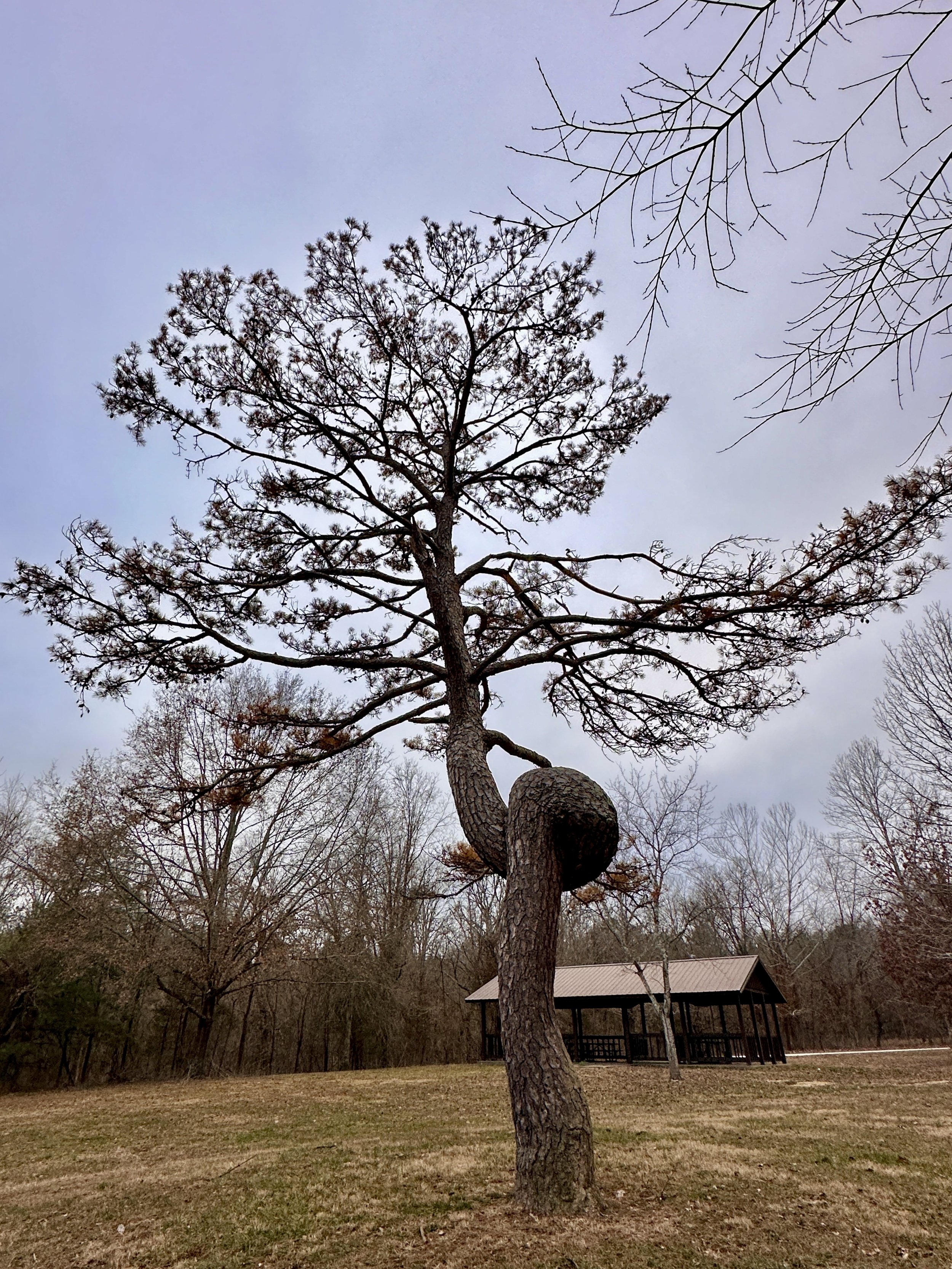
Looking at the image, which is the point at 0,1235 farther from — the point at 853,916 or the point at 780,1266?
the point at 853,916

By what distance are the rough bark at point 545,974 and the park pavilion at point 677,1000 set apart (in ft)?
49.3

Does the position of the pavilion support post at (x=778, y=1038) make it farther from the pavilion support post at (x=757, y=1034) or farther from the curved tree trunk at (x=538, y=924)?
the curved tree trunk at (x=538, y=924)

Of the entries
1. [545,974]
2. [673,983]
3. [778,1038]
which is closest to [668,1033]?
[673,983]

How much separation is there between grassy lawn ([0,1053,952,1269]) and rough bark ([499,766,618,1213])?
0.24m

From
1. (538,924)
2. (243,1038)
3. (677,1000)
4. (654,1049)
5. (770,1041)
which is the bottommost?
(654,1049)

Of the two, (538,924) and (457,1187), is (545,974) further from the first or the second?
(457,1187)

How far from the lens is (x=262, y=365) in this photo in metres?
5.57

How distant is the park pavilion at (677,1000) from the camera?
18938mm

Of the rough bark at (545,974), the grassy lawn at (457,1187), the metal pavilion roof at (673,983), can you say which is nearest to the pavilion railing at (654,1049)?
the metal pavilion roof at (673,983)

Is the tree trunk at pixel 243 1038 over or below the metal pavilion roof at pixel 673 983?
below

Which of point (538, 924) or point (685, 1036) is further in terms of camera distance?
point (685, 1036)

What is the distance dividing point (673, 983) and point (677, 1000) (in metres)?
0.89

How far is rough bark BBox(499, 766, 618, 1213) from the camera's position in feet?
13.1

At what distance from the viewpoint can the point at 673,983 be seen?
19.4 m
